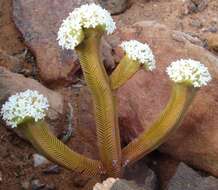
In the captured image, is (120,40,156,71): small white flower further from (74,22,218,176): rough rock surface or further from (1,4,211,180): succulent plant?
(74,22,218,176): rough rock surface

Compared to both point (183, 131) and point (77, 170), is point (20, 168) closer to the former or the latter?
point (77, 170)

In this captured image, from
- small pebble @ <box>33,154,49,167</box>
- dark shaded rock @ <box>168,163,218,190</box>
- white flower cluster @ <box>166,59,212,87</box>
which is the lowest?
small pebble @ <box>33,154,49,167</box>

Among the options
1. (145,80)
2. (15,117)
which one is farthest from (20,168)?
(145,80)

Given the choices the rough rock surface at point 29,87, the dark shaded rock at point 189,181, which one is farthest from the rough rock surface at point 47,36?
the dark shaded rock at point 189,181

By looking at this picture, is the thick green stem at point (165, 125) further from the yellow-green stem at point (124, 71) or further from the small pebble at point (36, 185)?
the small pebble at point (36, 185)

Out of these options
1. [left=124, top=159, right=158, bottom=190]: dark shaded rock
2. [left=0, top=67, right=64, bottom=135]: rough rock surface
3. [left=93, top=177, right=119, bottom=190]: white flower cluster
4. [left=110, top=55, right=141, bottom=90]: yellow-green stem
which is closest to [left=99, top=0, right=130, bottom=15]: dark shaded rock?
[left=0, top=67, right=64, bottom=135]: rough rock surface
